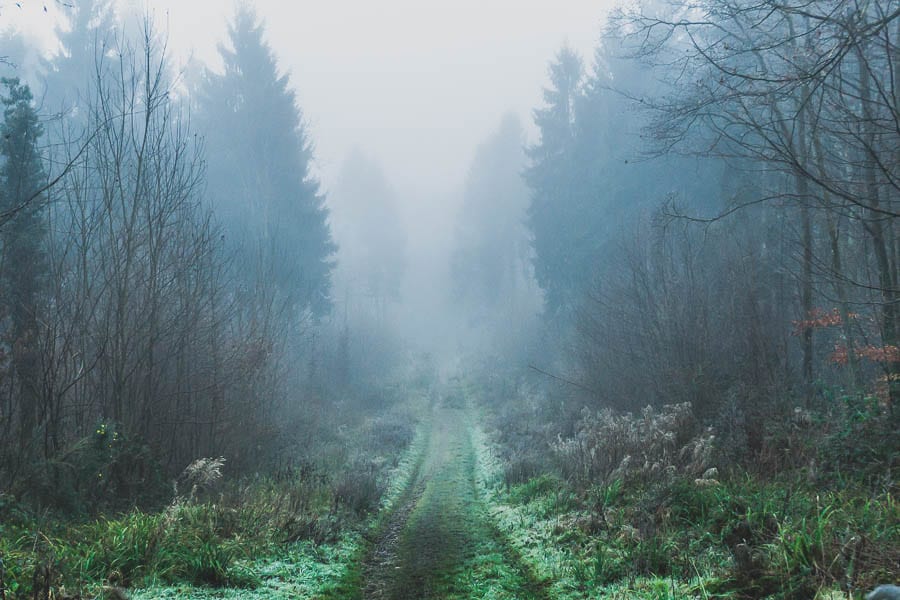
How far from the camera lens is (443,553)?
7.09 m

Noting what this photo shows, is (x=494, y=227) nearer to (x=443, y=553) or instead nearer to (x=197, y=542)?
(x=443, y=553)

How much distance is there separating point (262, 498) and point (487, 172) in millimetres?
41791

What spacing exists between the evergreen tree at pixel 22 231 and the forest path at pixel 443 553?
18.5ft

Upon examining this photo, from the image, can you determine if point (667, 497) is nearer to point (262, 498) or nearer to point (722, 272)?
point (262, 498)

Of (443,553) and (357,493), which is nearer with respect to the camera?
(443,553)

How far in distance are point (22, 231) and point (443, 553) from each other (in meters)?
8.44

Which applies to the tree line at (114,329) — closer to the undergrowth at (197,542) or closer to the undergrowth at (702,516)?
the undergrowth at (197,542)

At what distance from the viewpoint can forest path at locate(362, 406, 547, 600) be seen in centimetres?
589

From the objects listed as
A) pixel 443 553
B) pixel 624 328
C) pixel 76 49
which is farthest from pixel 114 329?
pixel 76 49

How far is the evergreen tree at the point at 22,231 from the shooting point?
8508 millimetres

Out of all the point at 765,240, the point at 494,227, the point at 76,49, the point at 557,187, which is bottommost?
the point at 765,240

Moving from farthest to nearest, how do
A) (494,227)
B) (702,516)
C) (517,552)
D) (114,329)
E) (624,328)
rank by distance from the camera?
(494,227) < (624,328) < (114,329) < (517,552) < (702,516)

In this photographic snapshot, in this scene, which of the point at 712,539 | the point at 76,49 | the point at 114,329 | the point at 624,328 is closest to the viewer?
the point at 712,539

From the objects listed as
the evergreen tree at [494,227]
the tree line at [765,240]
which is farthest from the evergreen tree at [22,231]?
the evergreen tree at [494,227]
